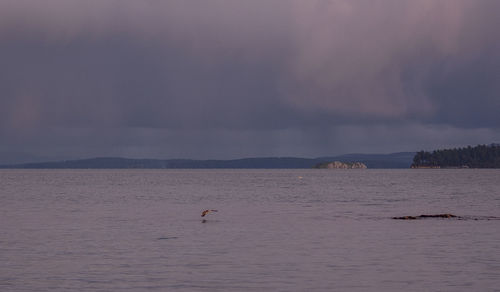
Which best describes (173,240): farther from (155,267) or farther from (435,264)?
(435,264)

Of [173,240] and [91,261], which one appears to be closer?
[91,261]

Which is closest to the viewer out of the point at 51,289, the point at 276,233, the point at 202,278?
the point at 51,289

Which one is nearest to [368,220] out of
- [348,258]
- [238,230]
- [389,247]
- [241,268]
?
[238,230]

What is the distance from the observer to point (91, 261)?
3453cm

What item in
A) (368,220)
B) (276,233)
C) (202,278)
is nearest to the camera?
(202,278)

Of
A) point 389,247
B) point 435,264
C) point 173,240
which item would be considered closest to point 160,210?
point 173,240

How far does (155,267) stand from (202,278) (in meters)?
3.84

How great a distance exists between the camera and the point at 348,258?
1404 inches

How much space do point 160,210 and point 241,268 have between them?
4469cm

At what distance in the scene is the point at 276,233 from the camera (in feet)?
159

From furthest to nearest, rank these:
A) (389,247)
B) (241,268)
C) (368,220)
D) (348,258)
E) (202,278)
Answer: (368,220)
(389,247)
(348,258)
(241,268)
(202,278)

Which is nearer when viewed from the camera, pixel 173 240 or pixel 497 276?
pixel 497 276

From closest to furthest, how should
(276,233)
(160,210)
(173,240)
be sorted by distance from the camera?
1. (173,240)
2. (276,233)
3. (160,210)

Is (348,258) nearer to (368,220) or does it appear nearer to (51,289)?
(51,289)
